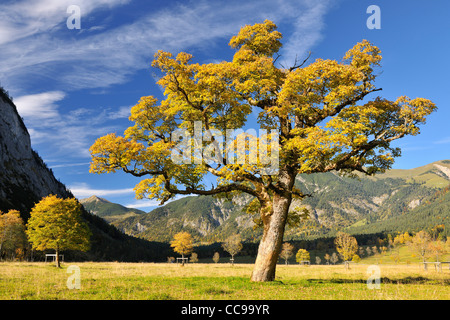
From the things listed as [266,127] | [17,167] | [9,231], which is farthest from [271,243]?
[17,167]

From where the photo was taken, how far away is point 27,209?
149 meters

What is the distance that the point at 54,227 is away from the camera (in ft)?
158

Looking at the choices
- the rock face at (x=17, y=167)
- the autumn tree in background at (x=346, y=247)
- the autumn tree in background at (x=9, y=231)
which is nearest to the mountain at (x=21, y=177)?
the rock face at (x=17, y=167)

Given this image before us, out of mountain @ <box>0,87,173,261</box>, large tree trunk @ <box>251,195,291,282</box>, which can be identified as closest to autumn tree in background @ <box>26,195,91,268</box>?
large tree trunk @ <box>251,195,291,282</box>

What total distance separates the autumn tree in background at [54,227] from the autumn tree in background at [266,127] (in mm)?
35918

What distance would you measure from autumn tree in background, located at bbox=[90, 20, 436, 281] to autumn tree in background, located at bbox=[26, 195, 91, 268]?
3592 centimetres

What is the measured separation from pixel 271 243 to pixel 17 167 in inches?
7723

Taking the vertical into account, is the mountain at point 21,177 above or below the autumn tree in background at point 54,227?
above

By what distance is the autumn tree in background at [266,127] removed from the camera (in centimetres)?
1762

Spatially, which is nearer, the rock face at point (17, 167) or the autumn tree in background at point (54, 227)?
the autumn tree in background at point (54, 227)

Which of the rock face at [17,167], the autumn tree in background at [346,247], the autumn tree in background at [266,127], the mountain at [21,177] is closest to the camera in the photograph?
the autumn tree in background at [266,127]

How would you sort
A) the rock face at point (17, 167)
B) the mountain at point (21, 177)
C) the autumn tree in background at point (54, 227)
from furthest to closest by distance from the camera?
1. the rock face at point (17, 167)
2. the mountain at point (21, 177)
3. the autumn tree in background at point (54, 227)

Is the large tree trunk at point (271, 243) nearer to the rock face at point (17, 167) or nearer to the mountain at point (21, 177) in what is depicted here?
the mountain at point (21, 177)
